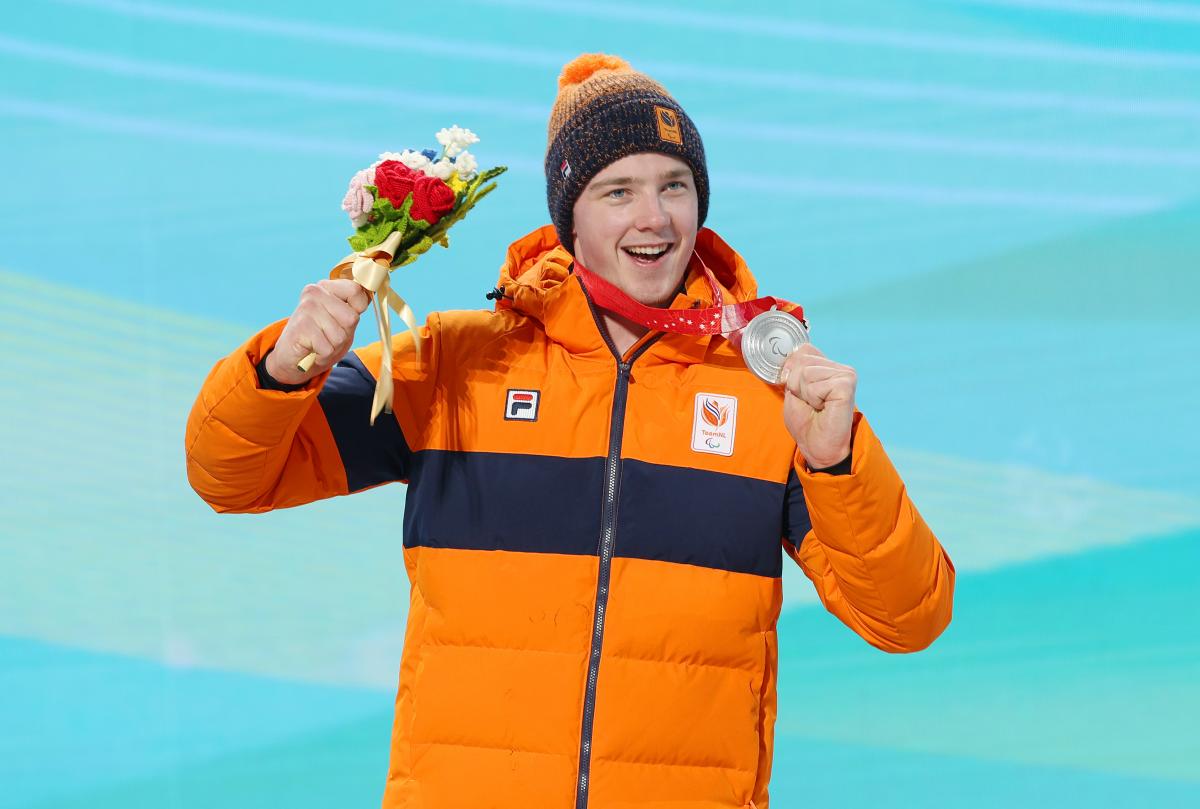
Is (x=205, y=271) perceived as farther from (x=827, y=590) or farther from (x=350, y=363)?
(x=827, y=590)

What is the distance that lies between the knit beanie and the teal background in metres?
1.79

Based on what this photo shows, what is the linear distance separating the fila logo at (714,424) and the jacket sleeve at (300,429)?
41 cm

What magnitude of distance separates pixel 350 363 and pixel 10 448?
244 centimetres

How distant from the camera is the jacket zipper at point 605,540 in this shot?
202 centimetres

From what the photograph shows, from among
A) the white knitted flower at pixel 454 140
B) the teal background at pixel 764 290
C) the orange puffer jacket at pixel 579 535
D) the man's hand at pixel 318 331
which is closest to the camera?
the man's hand at pixel 318 331

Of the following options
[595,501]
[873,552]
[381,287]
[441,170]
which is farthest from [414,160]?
[873,552]

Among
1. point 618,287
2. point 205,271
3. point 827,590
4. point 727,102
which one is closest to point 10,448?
point 205,271

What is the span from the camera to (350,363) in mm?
2201

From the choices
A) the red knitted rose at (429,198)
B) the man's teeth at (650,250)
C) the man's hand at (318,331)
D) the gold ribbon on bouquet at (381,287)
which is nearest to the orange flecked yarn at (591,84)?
the man's teeth at (650,250)

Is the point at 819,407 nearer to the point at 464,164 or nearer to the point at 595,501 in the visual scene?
the point at 595,501

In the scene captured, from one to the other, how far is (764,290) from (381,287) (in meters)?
2.50

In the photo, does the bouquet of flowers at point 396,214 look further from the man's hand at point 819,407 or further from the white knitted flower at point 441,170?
the man's hand at point 819,407

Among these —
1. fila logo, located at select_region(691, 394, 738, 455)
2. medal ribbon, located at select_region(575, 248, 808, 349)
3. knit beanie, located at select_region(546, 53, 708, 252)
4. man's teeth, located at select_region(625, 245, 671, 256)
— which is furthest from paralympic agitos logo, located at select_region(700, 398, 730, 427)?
knit beanie, located at select_region(546, 53, 708, 252)

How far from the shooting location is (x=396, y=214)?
2045mm
